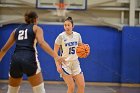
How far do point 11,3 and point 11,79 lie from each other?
7.31 metres

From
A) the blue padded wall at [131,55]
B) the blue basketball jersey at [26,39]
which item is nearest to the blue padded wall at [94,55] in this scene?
the blue padded wall at [131,55]

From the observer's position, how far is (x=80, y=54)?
6512 mm

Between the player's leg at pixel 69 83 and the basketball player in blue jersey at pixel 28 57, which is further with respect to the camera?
the player's leg at pixel 69 83

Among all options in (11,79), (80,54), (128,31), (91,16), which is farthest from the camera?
(91,16)

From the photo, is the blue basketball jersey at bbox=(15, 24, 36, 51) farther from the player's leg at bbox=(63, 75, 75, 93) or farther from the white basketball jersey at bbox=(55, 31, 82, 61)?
the white basketball jersey at bbox=(55, 31, 82, 61)

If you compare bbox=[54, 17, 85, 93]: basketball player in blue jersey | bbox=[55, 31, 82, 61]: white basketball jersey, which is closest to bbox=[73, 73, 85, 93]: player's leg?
bbox=[54, 17, 85, 93]: basketball player in blue jersey

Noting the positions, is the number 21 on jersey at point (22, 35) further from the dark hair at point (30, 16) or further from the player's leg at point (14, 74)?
the player's leg at point (14, 74)

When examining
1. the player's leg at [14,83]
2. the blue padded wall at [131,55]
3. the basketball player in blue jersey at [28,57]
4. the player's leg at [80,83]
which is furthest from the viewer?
the blue padded wall at [131,55]

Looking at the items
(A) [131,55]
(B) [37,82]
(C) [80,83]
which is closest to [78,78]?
(C) [80,83]

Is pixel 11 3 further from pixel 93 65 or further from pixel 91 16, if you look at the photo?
pixel 93 65

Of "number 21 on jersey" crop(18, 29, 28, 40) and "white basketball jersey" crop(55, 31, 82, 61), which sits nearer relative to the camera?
"number 21 on jersey" crop(18, 29, 28, 40)

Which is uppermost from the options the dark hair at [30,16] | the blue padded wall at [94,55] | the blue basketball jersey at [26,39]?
the dark hair at [30,16]

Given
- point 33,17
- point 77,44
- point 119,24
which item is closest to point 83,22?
point 119,24

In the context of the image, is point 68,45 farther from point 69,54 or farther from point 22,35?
point 22,35
